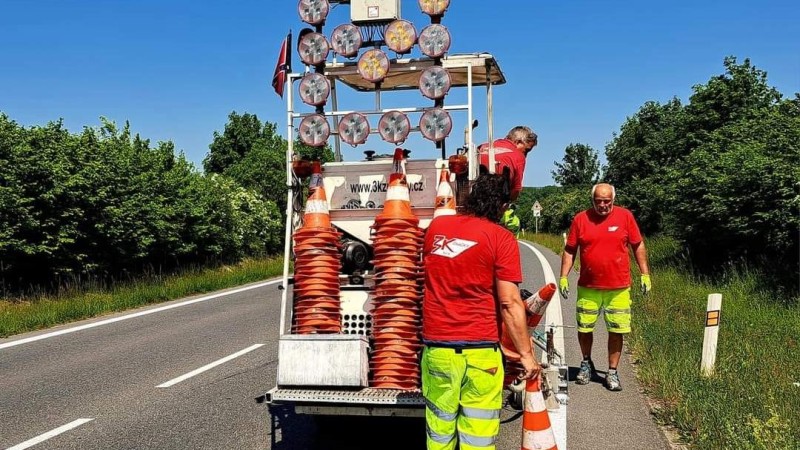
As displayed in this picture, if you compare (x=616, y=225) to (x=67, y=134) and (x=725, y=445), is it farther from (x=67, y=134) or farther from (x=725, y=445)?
(x=67, y=134)

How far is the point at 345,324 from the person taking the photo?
5449mm

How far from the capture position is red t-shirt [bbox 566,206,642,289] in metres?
6.91

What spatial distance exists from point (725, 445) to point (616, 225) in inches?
109

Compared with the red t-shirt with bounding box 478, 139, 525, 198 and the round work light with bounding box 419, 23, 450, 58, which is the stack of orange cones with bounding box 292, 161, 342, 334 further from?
the round work light with bounding box 419, 23, 450, 58

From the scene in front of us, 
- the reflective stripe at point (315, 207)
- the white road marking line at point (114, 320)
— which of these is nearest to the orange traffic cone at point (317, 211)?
the reflective stripe at point (315, 207)

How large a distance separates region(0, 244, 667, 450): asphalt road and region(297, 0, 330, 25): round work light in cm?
363

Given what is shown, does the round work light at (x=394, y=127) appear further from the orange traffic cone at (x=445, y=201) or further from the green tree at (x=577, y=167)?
the green tree at (x=577, y=167)

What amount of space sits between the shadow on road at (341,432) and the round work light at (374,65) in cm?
307

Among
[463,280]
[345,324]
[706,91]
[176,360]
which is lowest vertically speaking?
[176,360]

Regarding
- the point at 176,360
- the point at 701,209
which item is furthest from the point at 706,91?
the point at 176,360

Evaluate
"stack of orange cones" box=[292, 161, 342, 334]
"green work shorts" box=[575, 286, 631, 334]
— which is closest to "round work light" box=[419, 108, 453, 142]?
"stack of orange cones" box=[292, 161, 342, 334]

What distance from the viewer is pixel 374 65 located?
6.20 meters

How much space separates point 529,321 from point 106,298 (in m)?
11.9

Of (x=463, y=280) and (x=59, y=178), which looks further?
(x=59, y=178)
